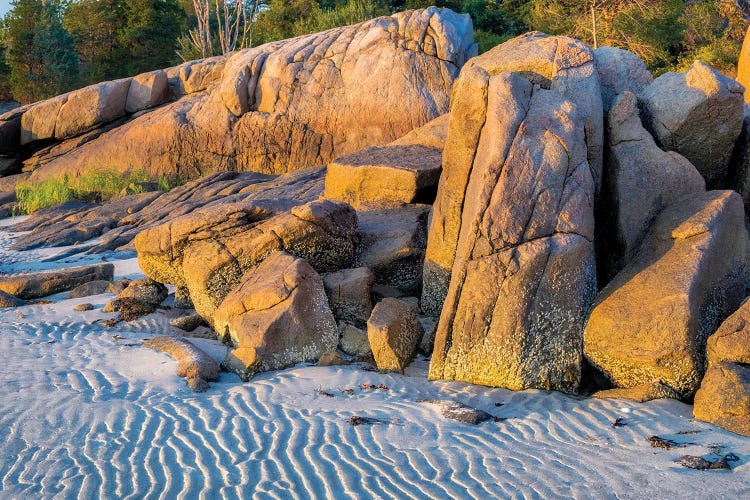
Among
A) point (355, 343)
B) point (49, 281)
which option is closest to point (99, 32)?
point (49, 281)

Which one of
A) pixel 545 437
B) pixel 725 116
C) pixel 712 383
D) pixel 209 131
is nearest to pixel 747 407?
pixel 712 383

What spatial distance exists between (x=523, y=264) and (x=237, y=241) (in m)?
3.60

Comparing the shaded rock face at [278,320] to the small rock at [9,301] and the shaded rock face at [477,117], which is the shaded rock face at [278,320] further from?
the small rock at [9,301]

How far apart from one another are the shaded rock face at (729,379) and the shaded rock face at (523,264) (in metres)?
1.14

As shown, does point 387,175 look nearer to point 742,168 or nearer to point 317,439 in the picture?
point 742,168

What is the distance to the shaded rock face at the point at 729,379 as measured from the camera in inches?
256

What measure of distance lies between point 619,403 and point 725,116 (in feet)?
12.5

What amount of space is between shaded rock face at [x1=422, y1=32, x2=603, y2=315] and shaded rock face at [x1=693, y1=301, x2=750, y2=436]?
82.3 inches

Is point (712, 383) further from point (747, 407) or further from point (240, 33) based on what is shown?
point (240, 33)

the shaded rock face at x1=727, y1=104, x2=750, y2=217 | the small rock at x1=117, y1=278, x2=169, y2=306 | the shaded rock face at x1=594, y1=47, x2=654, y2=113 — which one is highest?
the shaded rock face at x1=594, y1=47, x2=654, y2=113

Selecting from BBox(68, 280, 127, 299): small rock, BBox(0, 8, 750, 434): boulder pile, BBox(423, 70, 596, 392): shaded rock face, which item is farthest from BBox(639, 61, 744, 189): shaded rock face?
BBox(68, 280, 127, 299): small rock

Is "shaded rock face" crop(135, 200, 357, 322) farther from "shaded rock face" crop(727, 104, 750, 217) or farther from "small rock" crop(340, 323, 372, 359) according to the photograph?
"shaded rock face" crop(727, 104, 750, 217)

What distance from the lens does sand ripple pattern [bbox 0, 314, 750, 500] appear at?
16.9 ft

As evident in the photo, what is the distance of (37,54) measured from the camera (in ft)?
92.8
